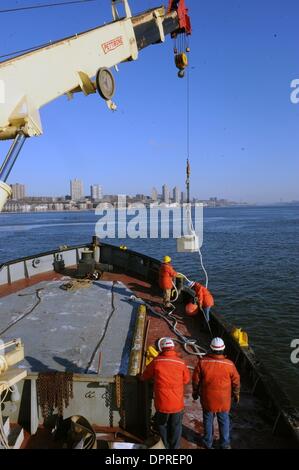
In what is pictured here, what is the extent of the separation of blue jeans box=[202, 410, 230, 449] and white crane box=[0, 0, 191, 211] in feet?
13.8

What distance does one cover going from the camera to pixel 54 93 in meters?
6.18

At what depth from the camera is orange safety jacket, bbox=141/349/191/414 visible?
15.6ft

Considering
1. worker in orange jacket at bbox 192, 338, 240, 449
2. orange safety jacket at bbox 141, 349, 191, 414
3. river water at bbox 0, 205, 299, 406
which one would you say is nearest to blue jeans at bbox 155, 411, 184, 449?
orange safety jacket at bbox 141, 349, 191, 414

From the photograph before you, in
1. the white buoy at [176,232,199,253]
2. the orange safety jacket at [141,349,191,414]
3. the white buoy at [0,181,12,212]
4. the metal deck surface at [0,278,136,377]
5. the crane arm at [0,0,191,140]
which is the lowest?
the metal deck surface at [0,278,136,377]

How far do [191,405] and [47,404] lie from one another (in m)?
2.46

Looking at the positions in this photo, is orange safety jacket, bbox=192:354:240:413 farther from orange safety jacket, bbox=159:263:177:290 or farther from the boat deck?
orange safety jacket, bbox=159:263:177:290

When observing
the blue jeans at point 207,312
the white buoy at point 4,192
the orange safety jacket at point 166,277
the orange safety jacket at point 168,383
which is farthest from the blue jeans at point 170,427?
the orange safety jacket at point 166,277

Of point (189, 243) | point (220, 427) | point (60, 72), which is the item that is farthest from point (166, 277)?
point (60, 72)

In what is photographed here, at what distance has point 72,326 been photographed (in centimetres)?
837

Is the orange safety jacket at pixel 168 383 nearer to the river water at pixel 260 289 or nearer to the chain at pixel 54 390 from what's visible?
the chain at pixel 54 390

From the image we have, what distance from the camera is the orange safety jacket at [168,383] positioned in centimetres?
477

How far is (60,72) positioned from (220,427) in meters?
6.46

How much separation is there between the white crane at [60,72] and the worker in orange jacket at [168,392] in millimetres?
3118

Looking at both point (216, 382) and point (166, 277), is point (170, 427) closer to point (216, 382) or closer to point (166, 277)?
point (216, 382)
